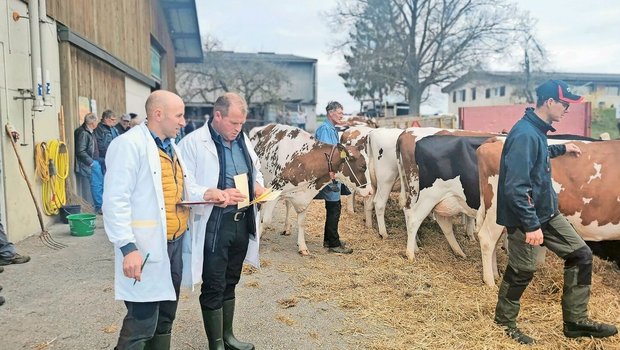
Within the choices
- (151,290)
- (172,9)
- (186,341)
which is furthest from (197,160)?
(172,9)

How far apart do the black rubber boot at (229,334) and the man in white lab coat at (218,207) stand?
106 mm

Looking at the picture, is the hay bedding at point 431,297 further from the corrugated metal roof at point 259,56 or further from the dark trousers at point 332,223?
the corrugated metal roof at point 259,56

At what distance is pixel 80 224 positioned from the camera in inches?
282

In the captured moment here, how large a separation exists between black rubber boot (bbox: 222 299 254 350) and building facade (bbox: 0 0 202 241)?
402 cm

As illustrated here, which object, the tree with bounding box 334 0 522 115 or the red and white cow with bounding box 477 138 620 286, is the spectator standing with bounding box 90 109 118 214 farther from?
the tree with bounding box 334 0 522 115

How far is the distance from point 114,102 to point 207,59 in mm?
27519

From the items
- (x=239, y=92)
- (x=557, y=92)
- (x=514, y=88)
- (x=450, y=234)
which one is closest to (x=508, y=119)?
(x=450, y=234)

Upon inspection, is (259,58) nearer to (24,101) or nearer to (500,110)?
(500,110)

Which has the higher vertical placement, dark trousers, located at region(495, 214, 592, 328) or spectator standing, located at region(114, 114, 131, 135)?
spectator standing, located at region(114, 114, 131, 135)

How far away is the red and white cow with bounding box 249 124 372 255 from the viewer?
666cm

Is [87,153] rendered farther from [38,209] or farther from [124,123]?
[38,209]

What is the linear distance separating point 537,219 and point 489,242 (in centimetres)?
167

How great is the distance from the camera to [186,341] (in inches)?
152

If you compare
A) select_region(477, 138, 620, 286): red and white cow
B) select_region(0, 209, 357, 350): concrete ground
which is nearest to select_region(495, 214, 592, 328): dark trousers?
select_region(477, 138, 620, 286): red and white cow
